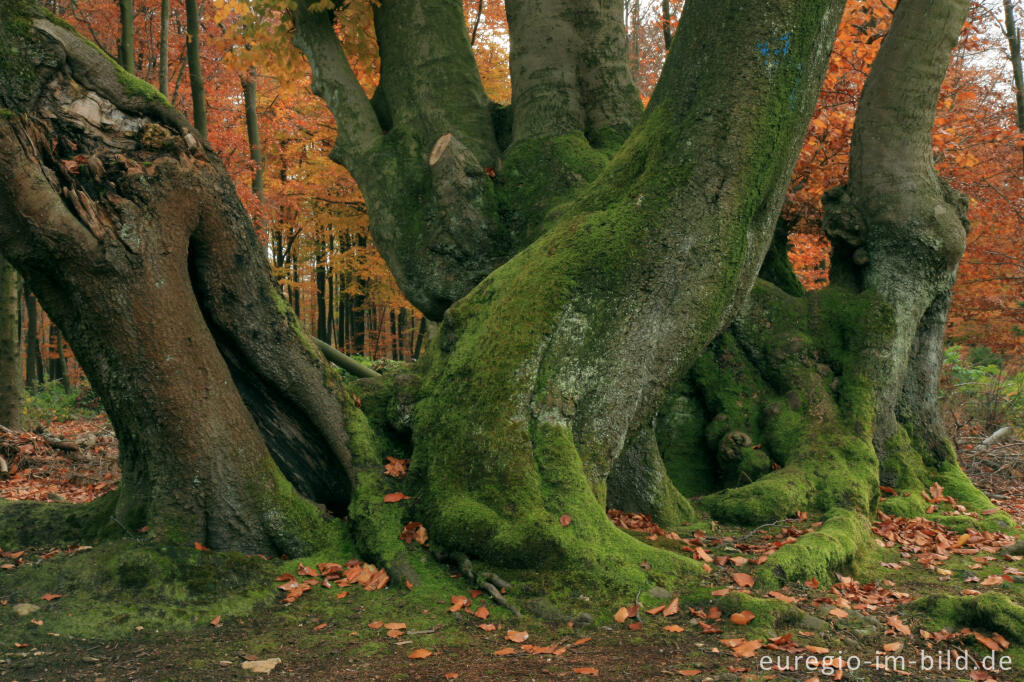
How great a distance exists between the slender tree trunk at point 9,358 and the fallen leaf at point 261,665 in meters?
9.55

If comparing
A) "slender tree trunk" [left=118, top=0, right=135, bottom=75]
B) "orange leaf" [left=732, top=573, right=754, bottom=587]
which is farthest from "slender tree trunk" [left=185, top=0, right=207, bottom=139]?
"orange leaf" [left=732, top=573, right=754, bottom=587]

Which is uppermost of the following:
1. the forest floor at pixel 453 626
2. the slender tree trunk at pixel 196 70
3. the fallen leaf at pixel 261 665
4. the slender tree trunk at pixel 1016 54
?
the slender tree trunk at pixel 1016 54

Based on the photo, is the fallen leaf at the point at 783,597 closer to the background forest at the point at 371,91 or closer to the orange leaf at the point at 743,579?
the orange leaf at the point at 743,579

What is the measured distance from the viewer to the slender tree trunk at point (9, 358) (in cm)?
1044

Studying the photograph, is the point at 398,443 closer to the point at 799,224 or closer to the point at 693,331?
the point at 693,331

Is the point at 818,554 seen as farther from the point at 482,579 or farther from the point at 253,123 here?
the point at 253,123

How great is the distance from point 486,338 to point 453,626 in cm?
184

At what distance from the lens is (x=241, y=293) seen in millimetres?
4461

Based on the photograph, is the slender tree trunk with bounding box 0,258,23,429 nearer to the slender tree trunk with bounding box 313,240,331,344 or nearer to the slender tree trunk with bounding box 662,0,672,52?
the slender tree trunk with bounding box 662,0,672,52

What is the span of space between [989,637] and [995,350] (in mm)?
15056

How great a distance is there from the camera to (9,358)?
1059 centimetres

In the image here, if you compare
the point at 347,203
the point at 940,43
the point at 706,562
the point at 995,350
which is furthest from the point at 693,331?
the point at 347,203

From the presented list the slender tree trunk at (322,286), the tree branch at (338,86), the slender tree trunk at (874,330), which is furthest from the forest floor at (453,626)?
the slender tree trunk at (322,286)

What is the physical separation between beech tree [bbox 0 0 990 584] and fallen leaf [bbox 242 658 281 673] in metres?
0.92
